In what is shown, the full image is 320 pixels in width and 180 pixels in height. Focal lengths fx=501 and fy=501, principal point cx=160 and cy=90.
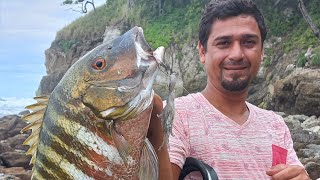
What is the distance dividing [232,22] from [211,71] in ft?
0.93

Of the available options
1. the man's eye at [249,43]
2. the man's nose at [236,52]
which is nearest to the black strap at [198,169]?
the man's nose at [236,52]

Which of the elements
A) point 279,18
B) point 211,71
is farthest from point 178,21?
point 211,71

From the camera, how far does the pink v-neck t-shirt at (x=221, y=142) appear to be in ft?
8.21

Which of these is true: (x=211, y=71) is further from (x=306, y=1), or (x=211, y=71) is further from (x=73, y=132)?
(x=306, y=1)

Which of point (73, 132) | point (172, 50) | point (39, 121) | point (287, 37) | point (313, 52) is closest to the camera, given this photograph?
point (73, 132)

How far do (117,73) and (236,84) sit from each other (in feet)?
3.93

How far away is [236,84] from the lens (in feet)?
8.77

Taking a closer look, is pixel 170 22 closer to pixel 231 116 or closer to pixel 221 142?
pixel 231 116

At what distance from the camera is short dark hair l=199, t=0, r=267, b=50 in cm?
269

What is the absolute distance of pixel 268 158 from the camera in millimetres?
2648

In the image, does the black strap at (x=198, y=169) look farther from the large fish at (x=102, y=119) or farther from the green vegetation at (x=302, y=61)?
the green vegetation at (x=302, y=61)

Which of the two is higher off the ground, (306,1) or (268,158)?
(306,1)

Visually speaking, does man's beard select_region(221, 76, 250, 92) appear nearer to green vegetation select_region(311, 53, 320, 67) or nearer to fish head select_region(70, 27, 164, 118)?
fish head select_region(70, 27, 164, 118)

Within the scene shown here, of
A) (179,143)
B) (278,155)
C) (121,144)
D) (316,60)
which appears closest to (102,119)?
(121,144)
